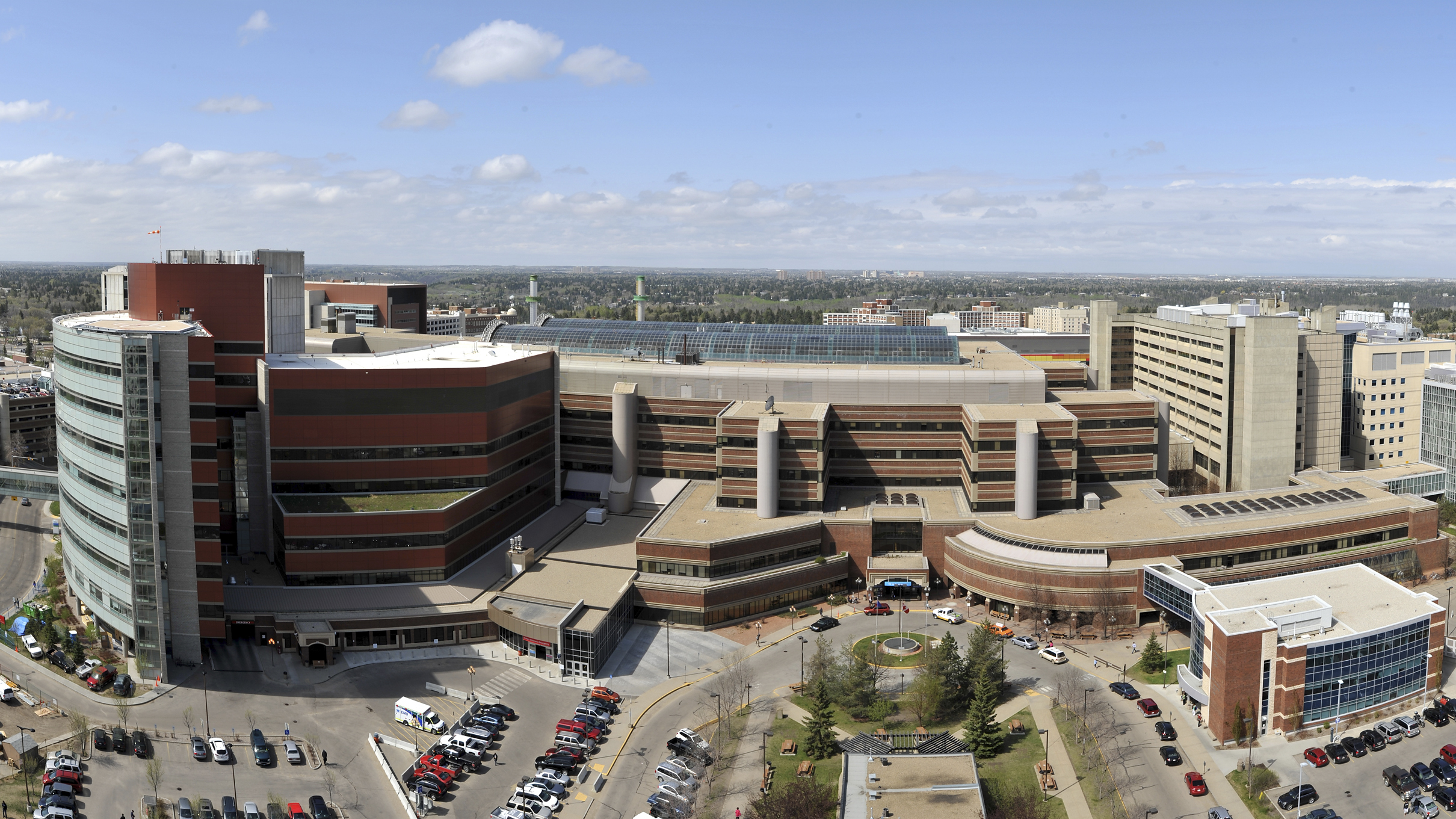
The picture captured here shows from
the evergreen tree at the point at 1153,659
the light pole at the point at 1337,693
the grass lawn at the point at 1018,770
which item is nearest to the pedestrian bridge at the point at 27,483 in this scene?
the grass lawn at the point at 1018,770

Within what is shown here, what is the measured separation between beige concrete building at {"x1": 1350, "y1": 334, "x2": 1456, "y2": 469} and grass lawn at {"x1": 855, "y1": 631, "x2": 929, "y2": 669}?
8529cm

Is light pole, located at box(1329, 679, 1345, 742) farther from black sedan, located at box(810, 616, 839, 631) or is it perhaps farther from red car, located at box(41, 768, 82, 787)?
red car, located at box(41, 768, 82, 787)

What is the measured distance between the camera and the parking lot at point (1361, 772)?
212 ft

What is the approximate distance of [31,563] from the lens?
4503 inches

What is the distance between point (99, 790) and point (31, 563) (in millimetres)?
60639

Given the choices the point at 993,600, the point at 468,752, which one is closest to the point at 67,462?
the point at 468,752

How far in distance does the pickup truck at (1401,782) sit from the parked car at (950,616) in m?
34.8

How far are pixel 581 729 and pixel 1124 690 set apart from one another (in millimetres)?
40806

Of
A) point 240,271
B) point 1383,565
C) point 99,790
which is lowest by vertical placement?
point 99,790

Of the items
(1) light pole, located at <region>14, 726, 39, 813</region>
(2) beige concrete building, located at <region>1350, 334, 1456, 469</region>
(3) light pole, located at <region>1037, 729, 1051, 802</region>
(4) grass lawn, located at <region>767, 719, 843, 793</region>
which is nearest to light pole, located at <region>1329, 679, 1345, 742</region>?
(3) light pole, located at <region>1037, 729, 1051, 802</region>

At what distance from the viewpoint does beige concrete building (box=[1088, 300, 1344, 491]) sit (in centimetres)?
11981

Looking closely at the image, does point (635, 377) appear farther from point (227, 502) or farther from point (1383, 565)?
point (1383, 565)

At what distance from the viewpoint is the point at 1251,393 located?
394ft

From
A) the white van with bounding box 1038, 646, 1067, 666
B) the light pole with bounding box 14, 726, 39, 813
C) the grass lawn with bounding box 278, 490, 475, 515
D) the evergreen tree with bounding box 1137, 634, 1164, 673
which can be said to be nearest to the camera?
the light pole with bounding box 14, 726, 39, 813
